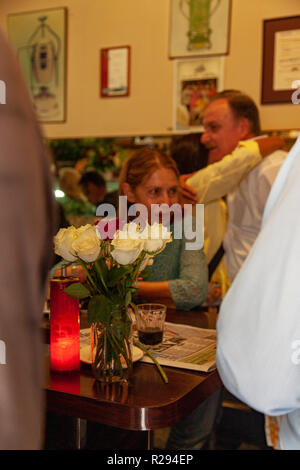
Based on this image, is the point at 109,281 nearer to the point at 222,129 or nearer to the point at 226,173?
the point at 226,173

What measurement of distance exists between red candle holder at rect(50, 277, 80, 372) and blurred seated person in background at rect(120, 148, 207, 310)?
0.70 meters

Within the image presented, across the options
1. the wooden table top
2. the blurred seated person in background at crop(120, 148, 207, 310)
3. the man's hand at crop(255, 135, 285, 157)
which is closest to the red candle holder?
the wooden table top

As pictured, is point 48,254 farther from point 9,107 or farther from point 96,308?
point 96,308

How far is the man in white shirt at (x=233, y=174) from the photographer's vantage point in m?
2.46

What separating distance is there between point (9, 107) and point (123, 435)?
94.2 inches

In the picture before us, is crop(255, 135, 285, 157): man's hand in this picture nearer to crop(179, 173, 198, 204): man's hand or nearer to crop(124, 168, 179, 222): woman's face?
crop(179, 173, 198, 204): man's hand

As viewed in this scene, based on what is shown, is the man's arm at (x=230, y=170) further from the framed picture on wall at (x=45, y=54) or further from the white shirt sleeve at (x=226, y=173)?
the framed picture on wall at (x=45, y=54)

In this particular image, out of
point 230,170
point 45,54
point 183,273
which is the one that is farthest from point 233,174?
point 45,54

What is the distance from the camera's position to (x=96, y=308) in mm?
1108

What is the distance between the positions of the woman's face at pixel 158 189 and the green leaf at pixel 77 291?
945 millimetres

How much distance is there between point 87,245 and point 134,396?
34cm

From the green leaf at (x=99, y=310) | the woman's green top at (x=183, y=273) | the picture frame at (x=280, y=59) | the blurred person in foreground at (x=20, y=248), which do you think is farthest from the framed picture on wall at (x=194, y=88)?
the blurred person in foreground at (x=20, y=248)

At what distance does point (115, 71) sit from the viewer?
134 inches

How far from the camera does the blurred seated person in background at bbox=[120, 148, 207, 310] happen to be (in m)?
1.90
